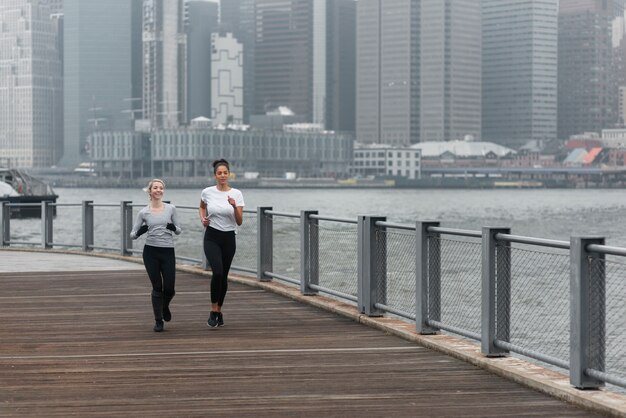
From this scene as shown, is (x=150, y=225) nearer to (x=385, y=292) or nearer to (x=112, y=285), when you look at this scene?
(x=385, y=292)

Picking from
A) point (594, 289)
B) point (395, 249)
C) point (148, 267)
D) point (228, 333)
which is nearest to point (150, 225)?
point (148, 267)

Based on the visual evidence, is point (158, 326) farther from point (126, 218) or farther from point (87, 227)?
point (87, 227)

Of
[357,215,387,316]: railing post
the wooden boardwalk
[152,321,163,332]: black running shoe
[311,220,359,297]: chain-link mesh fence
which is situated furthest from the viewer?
[311,220,359,297]: chain-link mesh fence

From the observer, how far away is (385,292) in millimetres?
13016

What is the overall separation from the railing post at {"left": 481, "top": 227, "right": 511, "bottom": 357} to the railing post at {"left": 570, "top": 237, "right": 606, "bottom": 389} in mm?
1531

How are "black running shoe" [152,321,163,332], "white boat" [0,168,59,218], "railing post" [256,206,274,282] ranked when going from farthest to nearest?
"white boat" [0,168,59,218], "railing post" [256,206,274,282], "black running shoe" [152,321,163,332]

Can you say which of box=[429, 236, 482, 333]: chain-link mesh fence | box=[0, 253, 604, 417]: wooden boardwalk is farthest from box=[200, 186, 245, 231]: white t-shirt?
box=[429, 236, 482, 333]: chain-link mesh fence

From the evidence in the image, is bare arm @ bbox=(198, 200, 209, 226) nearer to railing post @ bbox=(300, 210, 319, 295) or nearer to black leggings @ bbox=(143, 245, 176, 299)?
black leggings @ bbox=(143, 245, 176, 299)

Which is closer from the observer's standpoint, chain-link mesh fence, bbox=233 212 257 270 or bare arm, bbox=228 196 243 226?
bare arm, bbox=228 196 243 226

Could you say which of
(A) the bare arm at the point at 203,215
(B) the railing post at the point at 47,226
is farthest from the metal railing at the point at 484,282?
(B) the railing post at the point at 47,226

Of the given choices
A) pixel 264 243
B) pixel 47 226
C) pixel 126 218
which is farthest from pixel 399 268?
pixel 47 226

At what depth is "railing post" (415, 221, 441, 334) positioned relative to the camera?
11.5 m

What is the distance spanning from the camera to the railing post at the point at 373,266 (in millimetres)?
12984

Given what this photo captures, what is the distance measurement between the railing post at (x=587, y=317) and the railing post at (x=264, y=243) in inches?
342
